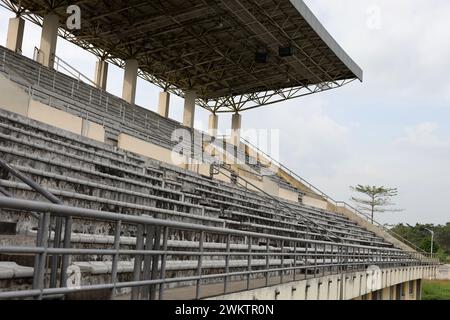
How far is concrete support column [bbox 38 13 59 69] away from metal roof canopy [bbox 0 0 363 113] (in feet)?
1.96

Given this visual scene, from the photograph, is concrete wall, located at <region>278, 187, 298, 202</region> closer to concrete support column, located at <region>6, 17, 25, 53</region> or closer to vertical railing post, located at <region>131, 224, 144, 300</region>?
concrete support column, located at <region>6, 17, 25, 53</region>

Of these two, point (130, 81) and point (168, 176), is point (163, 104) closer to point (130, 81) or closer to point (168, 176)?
point (130, 81)

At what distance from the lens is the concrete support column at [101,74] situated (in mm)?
26455

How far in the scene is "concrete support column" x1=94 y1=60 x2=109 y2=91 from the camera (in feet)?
86.8

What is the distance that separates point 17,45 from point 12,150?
1580cm

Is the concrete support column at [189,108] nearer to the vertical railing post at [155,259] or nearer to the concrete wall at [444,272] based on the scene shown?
the concrete wall at [444,272]

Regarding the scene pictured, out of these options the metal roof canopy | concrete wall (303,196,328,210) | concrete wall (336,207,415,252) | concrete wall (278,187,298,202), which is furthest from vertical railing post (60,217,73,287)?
concrete wall (336,207,415,252)

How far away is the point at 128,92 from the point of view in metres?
25.8

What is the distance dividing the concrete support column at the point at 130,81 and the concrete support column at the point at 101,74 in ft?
4.12

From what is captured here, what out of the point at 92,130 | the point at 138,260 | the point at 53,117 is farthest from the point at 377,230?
the point at 138,260
